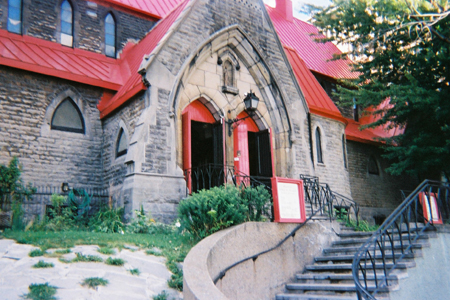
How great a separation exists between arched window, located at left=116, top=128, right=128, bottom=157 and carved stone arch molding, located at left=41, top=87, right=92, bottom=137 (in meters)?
1.16

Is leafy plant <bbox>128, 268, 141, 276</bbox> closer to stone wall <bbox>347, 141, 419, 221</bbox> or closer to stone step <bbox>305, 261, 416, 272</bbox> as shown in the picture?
stone step <bbox>305, 261, 416, 272</bbox>

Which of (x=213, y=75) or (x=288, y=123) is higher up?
(x=213, y=75)

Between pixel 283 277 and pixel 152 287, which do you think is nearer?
pixel 152 287

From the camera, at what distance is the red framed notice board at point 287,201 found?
8.28m

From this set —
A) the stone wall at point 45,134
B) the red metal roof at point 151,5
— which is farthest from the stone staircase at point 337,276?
the red metal roof at point 151,5

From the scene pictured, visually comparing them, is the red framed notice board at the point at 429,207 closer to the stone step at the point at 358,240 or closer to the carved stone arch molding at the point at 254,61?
the stone step at the point at 358,240

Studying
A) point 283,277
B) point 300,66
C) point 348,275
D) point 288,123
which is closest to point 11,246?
point 283,277

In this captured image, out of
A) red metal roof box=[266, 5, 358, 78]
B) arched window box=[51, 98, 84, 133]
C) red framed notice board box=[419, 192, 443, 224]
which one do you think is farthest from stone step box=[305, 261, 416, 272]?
red metal roof box=[266, 5, 358, 78]

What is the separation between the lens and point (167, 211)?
10.9m

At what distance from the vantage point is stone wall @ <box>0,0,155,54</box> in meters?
13.7

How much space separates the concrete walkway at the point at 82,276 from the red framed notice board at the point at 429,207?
5335 mm

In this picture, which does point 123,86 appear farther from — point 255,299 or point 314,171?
point 255,299

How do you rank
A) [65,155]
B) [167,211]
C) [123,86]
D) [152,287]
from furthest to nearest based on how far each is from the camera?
[123,86], [65,155], [167,211], [152,287]

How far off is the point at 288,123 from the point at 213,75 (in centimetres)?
295
